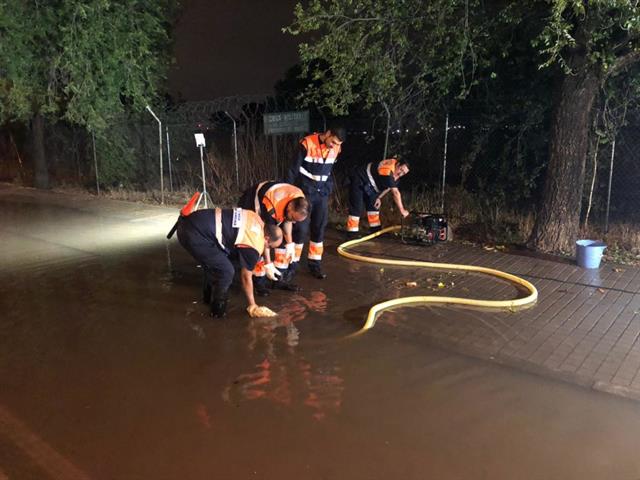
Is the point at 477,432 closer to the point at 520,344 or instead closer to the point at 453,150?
the point at 520,344

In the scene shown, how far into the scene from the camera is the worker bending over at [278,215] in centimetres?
525

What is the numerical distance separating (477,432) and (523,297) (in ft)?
9.27

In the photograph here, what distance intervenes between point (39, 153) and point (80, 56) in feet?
16.2

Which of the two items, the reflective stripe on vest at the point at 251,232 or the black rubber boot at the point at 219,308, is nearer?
the reflective stripe on vest at the point at 251,232

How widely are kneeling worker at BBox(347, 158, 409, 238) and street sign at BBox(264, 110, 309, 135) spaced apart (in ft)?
9.11

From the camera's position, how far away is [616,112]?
28.0 ft

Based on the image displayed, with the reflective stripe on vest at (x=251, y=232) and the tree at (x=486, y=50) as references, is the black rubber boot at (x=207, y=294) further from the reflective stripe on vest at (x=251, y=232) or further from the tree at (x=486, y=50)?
the tree at (x=486, y=50)

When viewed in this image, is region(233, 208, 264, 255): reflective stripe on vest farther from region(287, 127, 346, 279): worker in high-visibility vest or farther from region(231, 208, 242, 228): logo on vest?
region(287, 127, 346, 279): worker in high-visibility vest

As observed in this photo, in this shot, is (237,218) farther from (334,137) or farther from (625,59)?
(625,59)

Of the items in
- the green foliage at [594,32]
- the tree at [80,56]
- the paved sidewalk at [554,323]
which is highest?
the tree at [80,56]

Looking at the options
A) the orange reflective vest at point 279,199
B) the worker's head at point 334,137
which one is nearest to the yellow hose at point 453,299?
the orange reflective vest at point 279,199

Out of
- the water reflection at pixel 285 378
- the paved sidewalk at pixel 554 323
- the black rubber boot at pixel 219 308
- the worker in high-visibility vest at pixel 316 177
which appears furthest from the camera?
the worker in high-visibility vest at pixel 316 177

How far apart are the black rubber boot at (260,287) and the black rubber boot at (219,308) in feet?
2.23

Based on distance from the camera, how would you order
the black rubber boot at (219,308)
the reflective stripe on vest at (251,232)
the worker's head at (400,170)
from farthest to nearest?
the worker's head at (400,170) → the black rubber boot at (219,308) → the reflective stripe on vest at (251,232)
